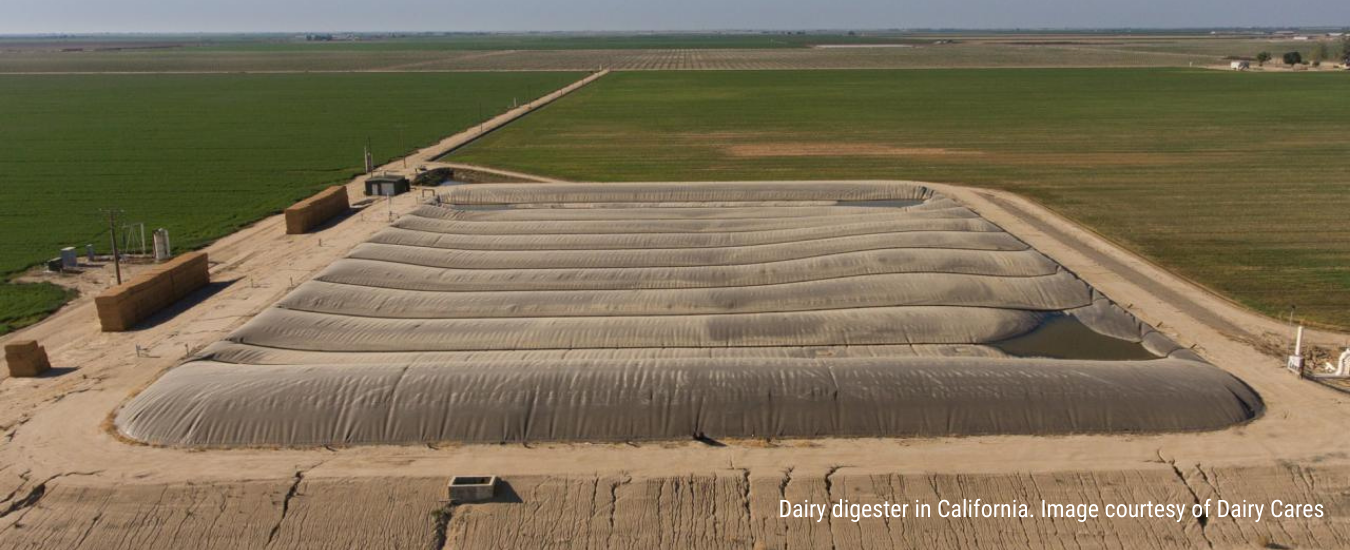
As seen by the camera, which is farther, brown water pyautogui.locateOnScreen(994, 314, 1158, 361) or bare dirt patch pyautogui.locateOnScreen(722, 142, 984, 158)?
bare dirt patch pyautogui.locateOnScreen(722, 142, 984, 158)

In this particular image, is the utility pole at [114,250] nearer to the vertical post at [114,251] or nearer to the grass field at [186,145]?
the vertical post at [114,251]

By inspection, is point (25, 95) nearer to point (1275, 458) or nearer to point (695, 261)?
point (695, 261)

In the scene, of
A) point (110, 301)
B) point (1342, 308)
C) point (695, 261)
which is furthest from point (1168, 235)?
point (110, 301)

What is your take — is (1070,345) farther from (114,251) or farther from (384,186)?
(384,186)

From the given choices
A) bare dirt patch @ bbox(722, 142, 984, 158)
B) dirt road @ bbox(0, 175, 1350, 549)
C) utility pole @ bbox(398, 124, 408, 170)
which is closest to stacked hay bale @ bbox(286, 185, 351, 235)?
utility pole @ bbox(398, 124, 408, 170)

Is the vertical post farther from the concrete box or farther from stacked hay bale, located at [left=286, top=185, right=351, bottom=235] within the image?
the concrete box
